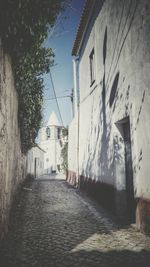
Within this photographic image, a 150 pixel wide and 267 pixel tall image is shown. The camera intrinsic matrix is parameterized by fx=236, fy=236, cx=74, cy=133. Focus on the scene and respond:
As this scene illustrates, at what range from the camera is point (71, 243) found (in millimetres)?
4348

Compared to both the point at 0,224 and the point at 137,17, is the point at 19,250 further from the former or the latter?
the point at 137,17

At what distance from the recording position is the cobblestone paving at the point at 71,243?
355 centimetres

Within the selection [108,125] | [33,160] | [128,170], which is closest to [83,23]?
[108,125]

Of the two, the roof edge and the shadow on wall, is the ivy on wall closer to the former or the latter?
the shadow on wall

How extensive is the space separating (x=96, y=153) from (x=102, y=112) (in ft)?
5.88

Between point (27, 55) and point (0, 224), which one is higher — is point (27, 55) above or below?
above

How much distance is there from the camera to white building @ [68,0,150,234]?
501 centimetres

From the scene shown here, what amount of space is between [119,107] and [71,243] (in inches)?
149

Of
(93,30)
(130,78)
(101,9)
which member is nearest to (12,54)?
(130,78)

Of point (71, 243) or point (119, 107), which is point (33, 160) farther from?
point (71, 243)

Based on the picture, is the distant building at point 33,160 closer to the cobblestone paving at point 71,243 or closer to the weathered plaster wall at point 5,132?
the cobblestone paving at point 71,243

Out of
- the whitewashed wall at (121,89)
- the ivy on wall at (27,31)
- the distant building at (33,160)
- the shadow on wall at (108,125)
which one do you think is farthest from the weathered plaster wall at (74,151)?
the ivy on wall at (27,31)

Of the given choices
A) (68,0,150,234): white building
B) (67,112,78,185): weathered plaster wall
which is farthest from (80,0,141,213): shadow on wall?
(67,112,78,185): weathered plaster wall

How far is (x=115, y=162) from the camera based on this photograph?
272 inches
